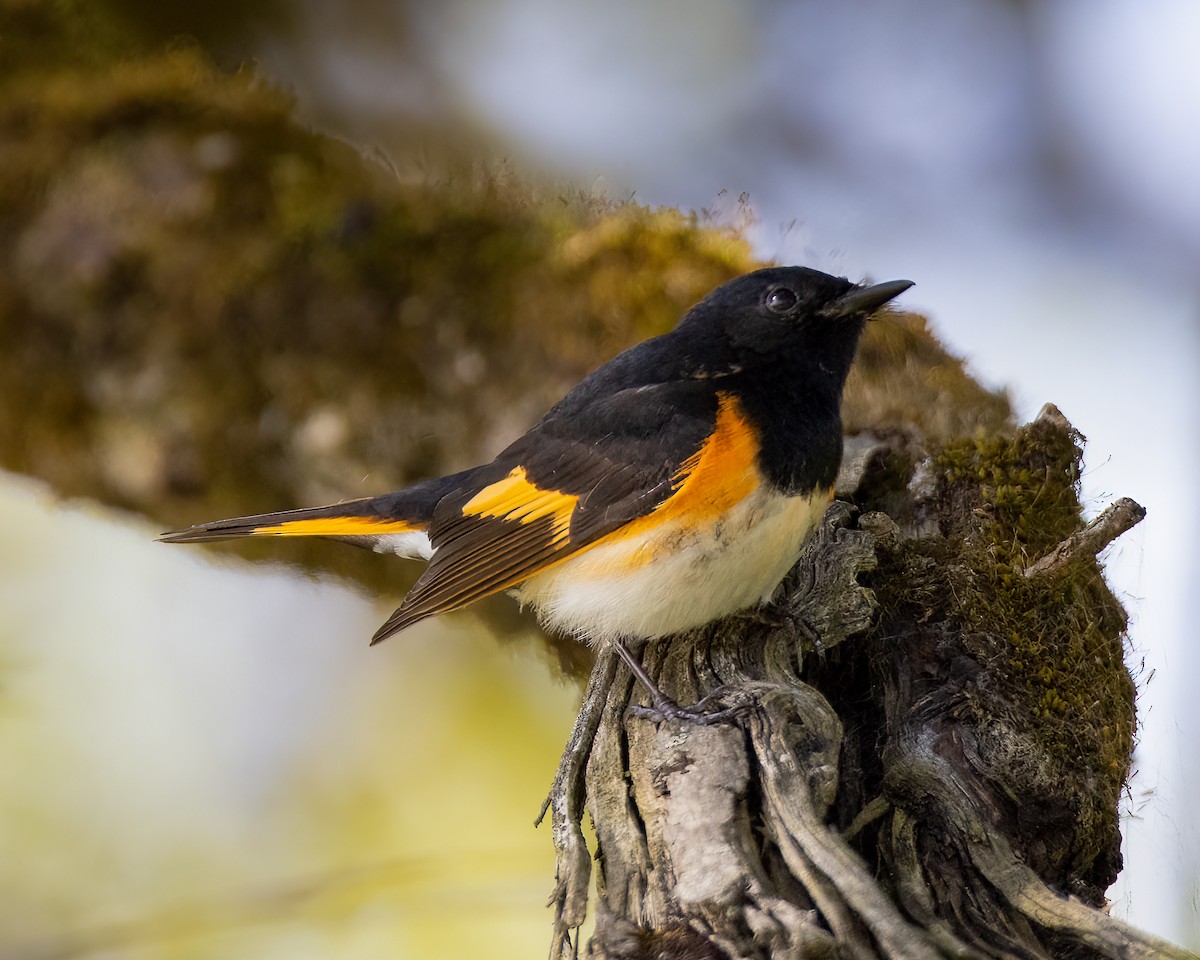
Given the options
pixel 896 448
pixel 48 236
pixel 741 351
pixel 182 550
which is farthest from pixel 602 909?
pixel 48 236

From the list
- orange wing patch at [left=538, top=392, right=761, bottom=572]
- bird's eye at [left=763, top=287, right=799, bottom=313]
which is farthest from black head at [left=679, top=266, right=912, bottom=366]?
orange wing patch at [left=538, top=392, right=761, bottom=572]

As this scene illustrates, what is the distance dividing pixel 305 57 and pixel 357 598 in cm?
174

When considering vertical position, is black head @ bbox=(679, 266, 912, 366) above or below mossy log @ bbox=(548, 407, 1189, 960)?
above

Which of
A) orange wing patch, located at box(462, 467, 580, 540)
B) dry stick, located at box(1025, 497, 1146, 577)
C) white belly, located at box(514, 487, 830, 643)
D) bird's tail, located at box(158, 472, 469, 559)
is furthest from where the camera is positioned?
bird's tail, located at box(158, 472, 469, 559)

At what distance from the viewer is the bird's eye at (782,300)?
2217 mm

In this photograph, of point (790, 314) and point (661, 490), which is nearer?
point (661, 490)

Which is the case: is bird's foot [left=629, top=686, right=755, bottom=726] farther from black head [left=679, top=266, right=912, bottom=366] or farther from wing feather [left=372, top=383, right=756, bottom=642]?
black head [left=679, top=266, right=912, bottom=366]

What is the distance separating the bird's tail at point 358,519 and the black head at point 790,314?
71 cm

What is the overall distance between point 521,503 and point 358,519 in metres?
0.43

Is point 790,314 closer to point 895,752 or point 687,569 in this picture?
→ point 687,569

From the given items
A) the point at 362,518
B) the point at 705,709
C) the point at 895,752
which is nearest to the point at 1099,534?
the point at 895,752

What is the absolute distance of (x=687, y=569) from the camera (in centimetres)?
197

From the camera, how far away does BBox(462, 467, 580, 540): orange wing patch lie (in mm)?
2111

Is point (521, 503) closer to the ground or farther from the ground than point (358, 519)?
closer to the ground
